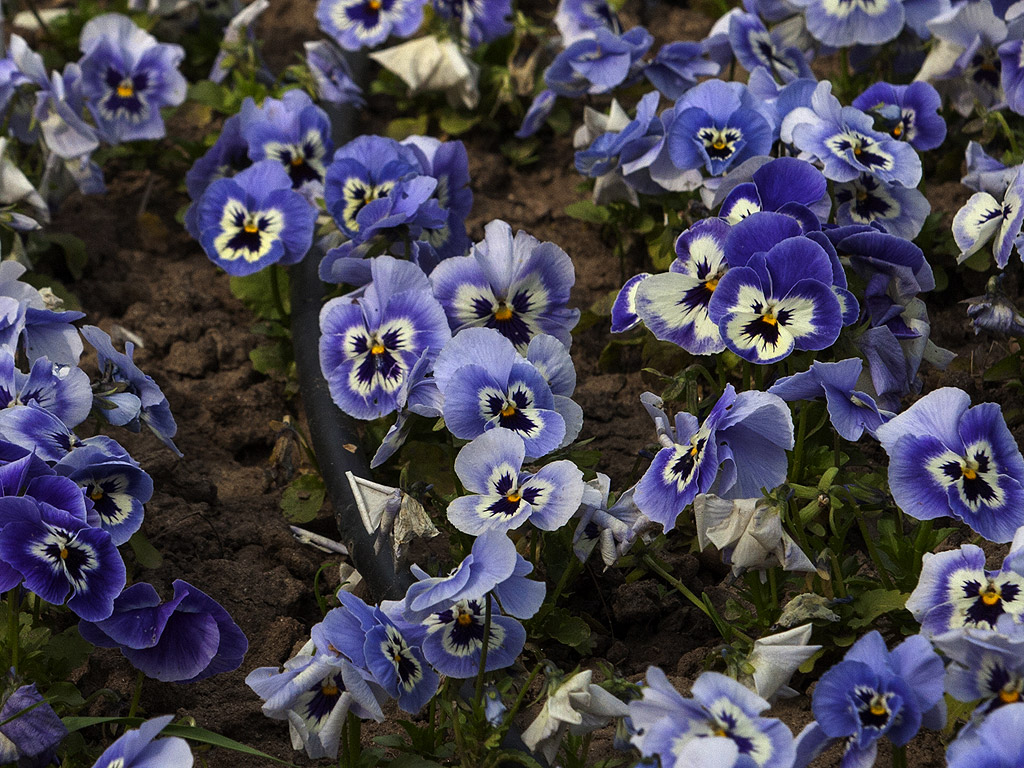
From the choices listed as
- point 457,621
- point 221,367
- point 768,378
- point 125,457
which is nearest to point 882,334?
point 768,378

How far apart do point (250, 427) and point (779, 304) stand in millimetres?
1343

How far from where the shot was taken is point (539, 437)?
208 cm

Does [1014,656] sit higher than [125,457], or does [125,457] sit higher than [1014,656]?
[1014,656]

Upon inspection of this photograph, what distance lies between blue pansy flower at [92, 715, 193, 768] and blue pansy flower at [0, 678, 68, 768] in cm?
18

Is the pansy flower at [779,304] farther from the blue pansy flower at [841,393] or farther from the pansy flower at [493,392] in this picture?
the pansy flower at [493,392]

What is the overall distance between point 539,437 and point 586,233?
1.40m

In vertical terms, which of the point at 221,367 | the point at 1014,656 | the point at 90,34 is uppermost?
the point at 1014,656

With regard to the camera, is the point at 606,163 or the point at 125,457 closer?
the point at 125,457

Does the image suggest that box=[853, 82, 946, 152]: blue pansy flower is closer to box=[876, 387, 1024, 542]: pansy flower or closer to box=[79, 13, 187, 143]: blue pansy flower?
box=[876, 387, 1024, 542]: pansy flower

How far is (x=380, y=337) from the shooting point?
239 cm

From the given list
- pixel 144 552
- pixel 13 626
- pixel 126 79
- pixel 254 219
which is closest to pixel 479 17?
pixel 126 79

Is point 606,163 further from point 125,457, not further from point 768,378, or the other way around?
point 125,457

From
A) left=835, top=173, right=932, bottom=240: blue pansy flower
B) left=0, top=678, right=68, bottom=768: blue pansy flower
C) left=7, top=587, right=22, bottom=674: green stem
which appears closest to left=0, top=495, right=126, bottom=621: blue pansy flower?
left=7, top=587, right=22, bottom=674: green stem

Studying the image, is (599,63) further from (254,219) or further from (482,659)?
Result: (482,659)
